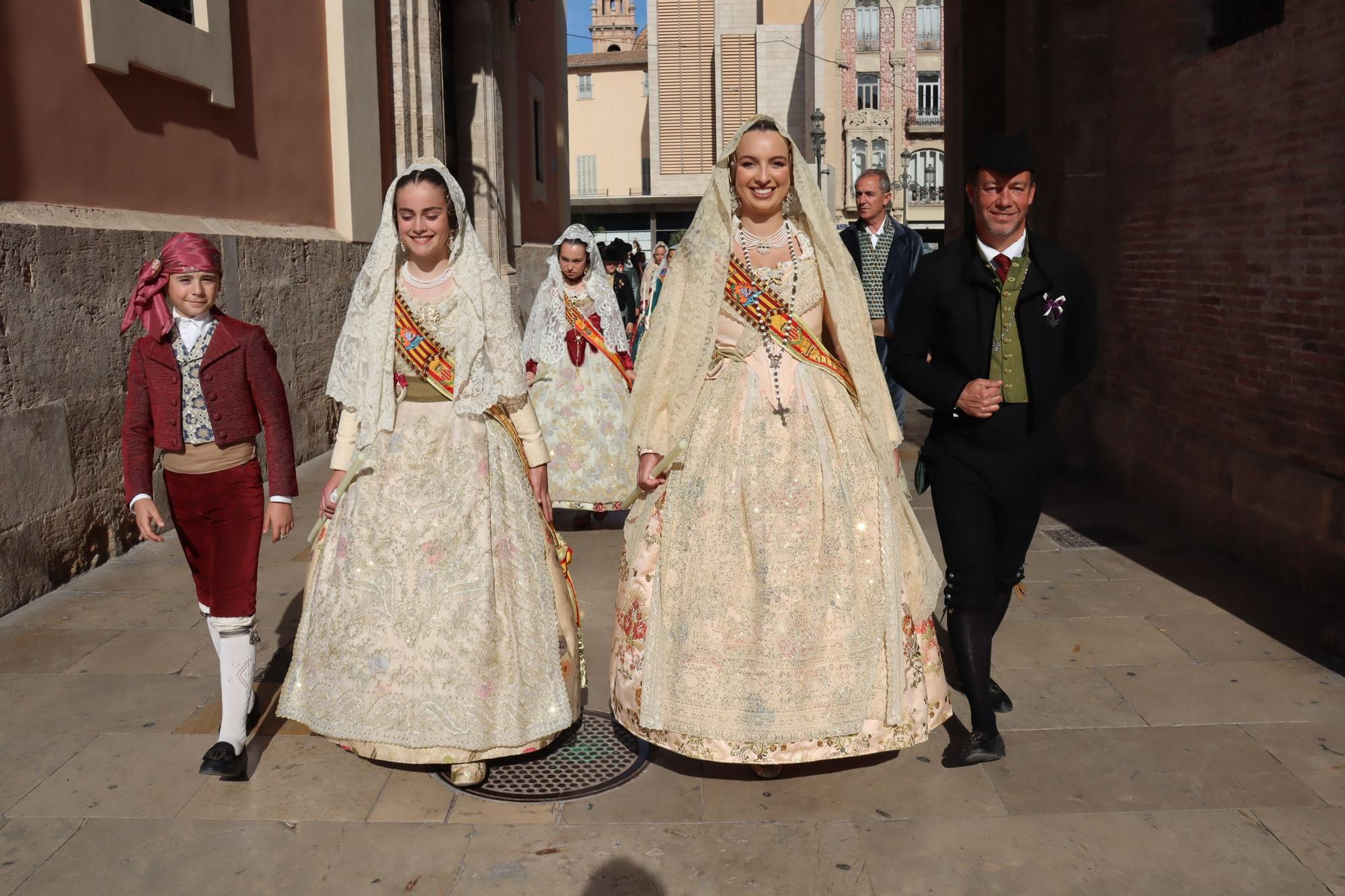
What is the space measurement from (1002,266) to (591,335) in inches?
168

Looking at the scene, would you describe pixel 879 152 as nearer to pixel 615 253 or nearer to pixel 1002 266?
pixel 615 253

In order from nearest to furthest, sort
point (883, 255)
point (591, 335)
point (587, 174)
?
Result: point (591, 335)
point (883, 255)
point (587, 174)

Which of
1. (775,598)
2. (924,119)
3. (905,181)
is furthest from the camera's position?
(924,119)

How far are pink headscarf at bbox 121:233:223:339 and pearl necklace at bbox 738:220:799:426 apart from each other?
179cm

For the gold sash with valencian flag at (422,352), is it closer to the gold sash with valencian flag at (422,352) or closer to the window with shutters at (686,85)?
the gold sash with valencian flag at (422,352)

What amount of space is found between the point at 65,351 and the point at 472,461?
3.85 meters

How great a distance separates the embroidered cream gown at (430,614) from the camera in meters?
3.91

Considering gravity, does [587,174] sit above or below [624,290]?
above

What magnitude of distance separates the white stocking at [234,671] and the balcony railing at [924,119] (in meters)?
45.3

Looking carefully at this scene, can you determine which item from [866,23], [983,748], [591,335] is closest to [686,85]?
[866,23]

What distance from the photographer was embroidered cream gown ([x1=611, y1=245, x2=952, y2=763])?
3.85 metres

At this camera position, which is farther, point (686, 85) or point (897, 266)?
point (686, 85)

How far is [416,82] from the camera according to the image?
42.2ft

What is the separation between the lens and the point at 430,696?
154 inches
